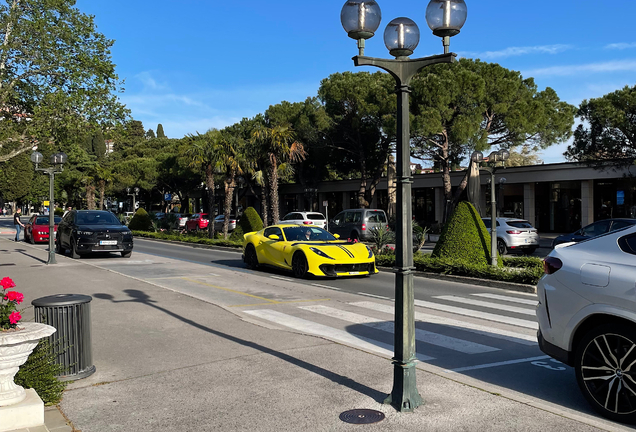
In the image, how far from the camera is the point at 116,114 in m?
16.9

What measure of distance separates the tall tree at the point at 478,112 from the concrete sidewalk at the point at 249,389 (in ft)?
90.5

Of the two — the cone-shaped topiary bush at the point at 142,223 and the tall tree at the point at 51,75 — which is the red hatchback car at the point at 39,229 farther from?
the tall tree at the point at 51,75

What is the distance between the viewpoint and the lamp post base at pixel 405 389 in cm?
455

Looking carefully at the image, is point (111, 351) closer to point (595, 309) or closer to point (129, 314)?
point (129, 314)

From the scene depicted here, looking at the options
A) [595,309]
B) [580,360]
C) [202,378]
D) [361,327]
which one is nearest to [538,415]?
[580,360]

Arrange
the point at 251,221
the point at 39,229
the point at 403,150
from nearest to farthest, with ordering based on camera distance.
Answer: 1. the point at 403,150
2. the point at 251,221
3. the point at 39,229

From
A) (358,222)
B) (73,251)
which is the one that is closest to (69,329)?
(73,251)

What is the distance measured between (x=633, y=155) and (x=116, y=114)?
1004 inches

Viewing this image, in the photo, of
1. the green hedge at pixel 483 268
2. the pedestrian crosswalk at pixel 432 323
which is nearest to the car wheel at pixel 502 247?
the green hedge at pixel 483 268

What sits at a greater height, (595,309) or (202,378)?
(595,309)

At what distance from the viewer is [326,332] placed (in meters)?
7.79

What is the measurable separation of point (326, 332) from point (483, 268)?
7.26 m

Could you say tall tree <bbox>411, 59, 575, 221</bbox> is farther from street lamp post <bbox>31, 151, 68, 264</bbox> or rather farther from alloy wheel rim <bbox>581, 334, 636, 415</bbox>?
alloy wheel rim <bbox>581, 334, 636, 415</bbox>

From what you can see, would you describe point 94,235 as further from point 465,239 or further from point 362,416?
point 362,416
